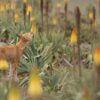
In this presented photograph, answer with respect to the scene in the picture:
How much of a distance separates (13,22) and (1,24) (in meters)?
0.34

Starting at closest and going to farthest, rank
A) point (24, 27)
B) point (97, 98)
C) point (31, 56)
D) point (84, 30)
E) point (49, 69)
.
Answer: point (97, 98) < point (49, 69) < point (31, 56) < point (24, 27) < point (84, 30)

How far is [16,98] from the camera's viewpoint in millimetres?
3902

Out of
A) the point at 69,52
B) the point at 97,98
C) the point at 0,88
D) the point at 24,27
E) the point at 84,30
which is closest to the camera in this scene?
the point at 97,98

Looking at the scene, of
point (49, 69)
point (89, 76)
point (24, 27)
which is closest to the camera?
point (89, 76)

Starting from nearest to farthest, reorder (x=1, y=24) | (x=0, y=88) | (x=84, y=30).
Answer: (x=0, y=88)
(x=1, y=24)
(x=84, y=30)

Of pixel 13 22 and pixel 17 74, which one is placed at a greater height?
pixel 13 22

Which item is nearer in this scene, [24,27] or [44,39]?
[44,39]

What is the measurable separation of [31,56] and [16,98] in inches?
238

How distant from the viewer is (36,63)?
9.46 metres

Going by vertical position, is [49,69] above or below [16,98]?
below

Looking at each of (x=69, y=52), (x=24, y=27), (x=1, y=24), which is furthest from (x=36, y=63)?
(x=1, y=24)

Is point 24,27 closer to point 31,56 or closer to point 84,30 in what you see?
point 31,56

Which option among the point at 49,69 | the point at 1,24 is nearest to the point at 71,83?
the point at 49,69

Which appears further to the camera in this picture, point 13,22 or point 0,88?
point 13,22
